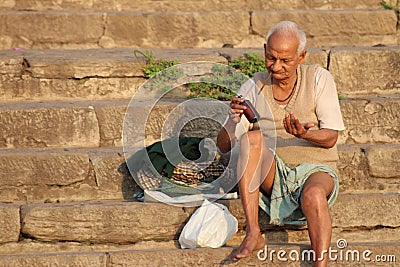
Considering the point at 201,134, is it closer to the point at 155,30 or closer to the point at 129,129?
the point at 129,129

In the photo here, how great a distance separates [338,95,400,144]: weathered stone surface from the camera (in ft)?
17.7

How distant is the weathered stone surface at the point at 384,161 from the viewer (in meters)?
5.11

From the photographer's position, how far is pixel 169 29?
20.5 feet

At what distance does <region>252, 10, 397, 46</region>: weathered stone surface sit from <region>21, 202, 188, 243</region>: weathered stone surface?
2317 millimetres

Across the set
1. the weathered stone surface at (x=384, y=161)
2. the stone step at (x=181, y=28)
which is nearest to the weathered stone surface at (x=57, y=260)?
the weathered stone surface at (x=384, y=161)

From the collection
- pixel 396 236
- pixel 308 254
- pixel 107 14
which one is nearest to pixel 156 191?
pixel 308 254

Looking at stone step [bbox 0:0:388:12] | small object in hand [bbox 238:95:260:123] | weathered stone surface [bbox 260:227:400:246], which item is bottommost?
weathered stone surface [bbox 260:227:400:246]

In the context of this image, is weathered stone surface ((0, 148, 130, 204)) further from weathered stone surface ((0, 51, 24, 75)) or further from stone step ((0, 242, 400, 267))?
weathered stone surface ((0, 51, 24, 75))

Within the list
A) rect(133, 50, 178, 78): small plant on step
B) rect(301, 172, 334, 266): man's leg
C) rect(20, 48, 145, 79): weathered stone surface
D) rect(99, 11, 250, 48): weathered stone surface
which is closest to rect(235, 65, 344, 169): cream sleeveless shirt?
rect(301, 172, 334, 266): man's leg

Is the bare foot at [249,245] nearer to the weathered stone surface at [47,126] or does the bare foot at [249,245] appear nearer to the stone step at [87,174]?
the stone step at [87,174]

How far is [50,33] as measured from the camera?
6176mm

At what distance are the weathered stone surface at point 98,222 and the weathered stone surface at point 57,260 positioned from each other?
10.1 inches

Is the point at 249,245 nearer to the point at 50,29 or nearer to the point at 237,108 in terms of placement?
the point at 237,108

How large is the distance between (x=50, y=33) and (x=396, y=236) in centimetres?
313
